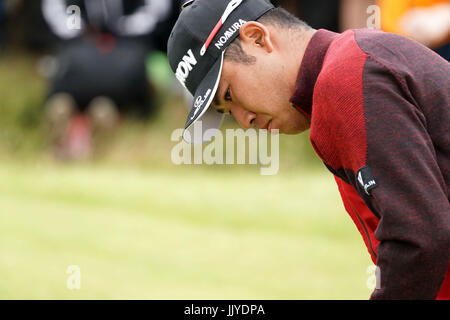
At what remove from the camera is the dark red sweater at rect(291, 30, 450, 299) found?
1.35 metres

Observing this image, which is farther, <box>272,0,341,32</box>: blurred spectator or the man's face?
<box>272,0,341,32</box>: blurred spectator

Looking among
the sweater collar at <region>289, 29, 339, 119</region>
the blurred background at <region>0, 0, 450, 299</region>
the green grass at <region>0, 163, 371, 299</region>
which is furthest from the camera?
the blurred background at <region>0, 0, 450, 299</region>

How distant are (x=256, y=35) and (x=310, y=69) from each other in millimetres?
159

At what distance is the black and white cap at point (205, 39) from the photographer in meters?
1.68

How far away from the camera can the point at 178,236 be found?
384cm

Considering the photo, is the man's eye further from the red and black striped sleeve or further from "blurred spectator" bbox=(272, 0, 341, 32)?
"blurred spectator" bbox=(272, 0, 341, 32)

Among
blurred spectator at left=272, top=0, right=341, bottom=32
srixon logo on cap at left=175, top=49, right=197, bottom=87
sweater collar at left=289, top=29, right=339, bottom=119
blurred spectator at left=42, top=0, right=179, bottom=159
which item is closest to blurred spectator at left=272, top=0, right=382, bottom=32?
blurred spectator at left=272, top=0, right=341, bottom=32

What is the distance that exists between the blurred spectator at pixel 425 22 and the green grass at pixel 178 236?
0.97m

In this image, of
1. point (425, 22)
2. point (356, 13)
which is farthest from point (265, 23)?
point (356, 13)

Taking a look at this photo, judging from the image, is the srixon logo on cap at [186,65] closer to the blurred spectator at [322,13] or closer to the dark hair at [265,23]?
the dark hair at [265,23]

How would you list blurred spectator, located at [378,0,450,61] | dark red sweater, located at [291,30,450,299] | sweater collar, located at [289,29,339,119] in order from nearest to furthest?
dark red sweater, located at [291,30,450,299] → sweater collar, located at [289,29,339,119] → blurred spectator, located at [378,0,450,61]

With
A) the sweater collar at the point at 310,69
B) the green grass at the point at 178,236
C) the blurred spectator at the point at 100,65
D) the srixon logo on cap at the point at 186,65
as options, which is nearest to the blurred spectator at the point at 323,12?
the blurred spectator at the point at 100,65
